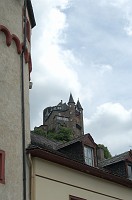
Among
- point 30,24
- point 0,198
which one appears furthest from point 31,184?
point 30,24

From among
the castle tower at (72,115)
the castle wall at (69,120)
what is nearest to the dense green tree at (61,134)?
the castle tower at (72,115)

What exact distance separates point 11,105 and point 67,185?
4.22 metres

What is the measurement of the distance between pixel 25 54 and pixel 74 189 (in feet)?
20.3

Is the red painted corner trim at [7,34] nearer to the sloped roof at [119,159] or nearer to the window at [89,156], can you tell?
the window at [89,156]

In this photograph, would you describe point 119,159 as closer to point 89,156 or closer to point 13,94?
point 89,156

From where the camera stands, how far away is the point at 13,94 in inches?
741

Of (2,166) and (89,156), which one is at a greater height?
(89,156)

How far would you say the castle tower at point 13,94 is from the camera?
16.9 m

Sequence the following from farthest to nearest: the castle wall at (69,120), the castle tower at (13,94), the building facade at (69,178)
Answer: the castle wall at (69,120), the building facade at (69,178), the castle tower at (13,94)

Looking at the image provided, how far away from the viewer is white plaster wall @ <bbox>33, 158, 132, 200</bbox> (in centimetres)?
1841

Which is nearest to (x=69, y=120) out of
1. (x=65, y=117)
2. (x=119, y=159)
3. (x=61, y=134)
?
(x=65, y=117)

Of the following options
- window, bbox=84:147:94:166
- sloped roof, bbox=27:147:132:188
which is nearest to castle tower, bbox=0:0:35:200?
sloped roof, bbox=27:147:132:188

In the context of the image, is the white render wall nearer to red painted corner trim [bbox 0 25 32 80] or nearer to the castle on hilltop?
red painted corner trim [bbox 0 25 32 80]

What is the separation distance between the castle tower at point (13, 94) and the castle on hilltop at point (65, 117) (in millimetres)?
114311
